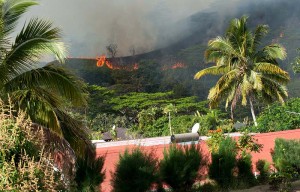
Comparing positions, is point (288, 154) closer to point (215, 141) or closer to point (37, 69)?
point (215, 141)

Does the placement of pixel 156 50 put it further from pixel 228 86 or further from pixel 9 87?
pixel 9 87

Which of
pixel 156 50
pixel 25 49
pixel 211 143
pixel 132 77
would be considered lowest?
pixel 211 143

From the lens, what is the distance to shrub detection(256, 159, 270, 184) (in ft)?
44.7

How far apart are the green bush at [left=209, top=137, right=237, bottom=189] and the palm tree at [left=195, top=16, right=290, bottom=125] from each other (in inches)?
476

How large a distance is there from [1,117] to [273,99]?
2309 cm

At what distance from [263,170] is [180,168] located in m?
3.35

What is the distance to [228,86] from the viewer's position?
25656mm

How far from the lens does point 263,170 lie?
1383 centimetres

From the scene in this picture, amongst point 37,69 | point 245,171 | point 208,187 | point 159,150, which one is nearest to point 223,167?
point 208,187

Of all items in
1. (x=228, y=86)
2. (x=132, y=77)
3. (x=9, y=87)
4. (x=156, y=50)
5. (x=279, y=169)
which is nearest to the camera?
(x=9, y=87)

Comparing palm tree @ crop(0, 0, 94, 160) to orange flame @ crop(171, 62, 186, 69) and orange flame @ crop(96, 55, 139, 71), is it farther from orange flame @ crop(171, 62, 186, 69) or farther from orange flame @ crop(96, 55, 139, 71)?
orange flame @ crop(171, 62, 186, 69)

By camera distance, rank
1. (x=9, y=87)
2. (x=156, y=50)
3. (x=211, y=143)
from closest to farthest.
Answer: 1. (x=9, y=87)
2. (x=211, y=143)
3. (x=156, y=50)

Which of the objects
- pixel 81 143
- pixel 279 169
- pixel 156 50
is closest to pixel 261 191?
pixel 279 169

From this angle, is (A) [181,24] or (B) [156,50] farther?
(A) [181,24]
